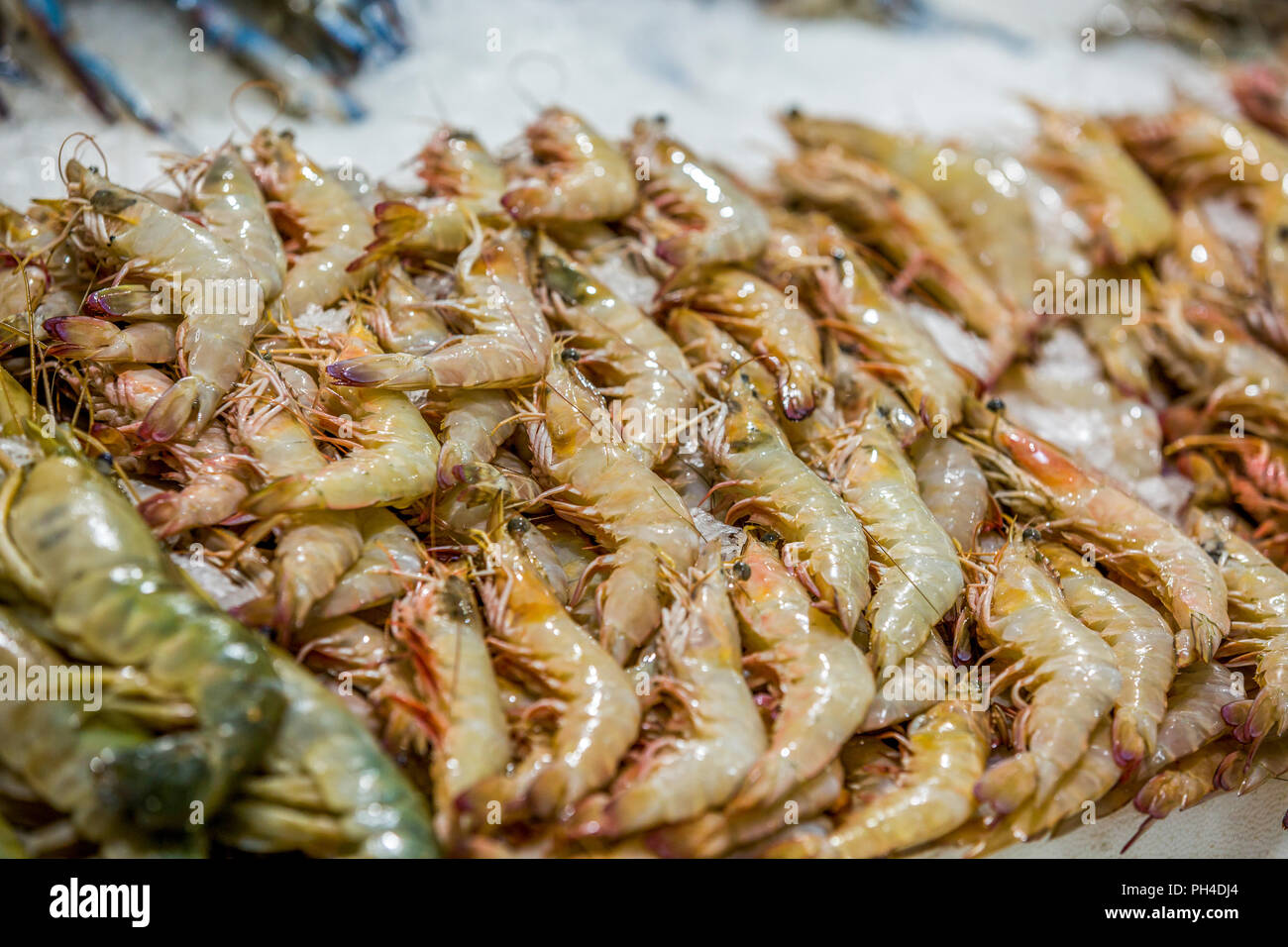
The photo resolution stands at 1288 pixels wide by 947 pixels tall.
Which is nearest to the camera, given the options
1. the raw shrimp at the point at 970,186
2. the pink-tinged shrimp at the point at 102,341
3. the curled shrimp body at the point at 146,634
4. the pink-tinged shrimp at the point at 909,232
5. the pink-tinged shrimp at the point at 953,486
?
the curled shrimp body at the point at 146,634

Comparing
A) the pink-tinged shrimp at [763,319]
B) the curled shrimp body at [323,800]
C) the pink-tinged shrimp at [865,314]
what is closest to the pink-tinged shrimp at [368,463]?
the curled shrimp body at [323,800]

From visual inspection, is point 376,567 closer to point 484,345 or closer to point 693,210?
point 484,345

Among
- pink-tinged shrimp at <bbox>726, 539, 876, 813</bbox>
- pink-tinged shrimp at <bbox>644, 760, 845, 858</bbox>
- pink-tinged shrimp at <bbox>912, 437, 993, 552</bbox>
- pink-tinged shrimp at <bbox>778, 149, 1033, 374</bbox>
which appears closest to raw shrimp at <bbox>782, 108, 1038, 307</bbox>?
pink-tinged shrimp at <bbox>778, 149, 1033, 374</bbox>

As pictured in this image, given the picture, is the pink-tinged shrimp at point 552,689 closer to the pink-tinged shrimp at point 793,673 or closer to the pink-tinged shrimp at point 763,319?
the pink-tinged shrimp at point 793,673
